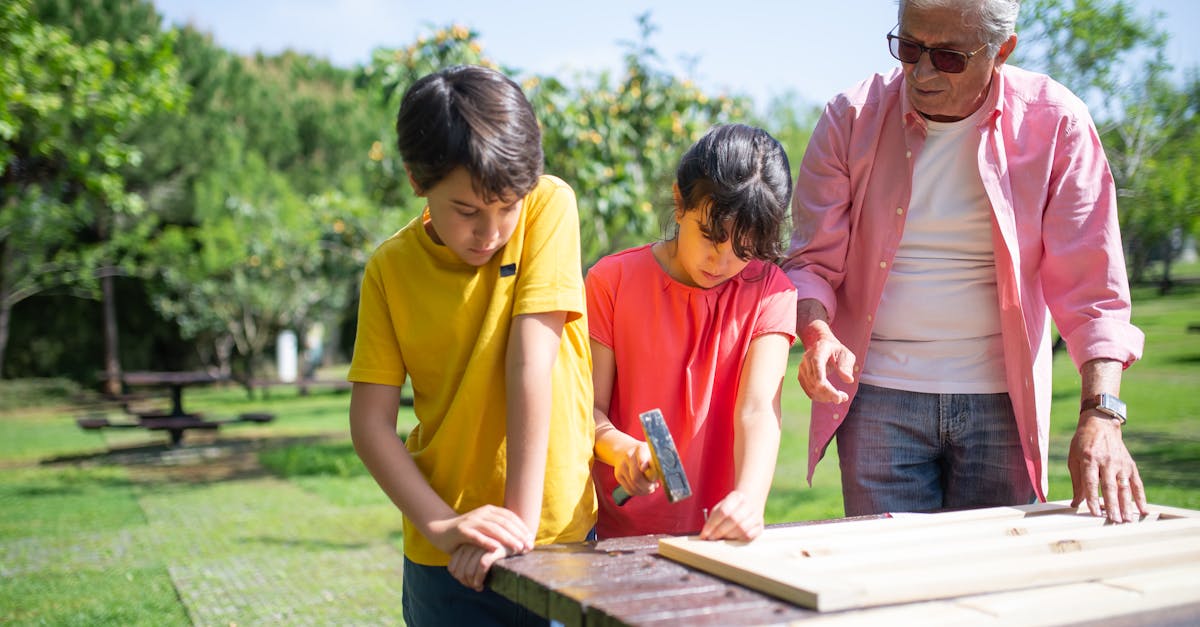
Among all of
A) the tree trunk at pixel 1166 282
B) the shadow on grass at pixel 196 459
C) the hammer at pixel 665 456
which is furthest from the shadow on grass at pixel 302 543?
the tree trunk at pixel 1166 282

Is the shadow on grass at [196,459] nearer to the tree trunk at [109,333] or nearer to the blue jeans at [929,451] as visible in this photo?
the blue jeans at [929,451]

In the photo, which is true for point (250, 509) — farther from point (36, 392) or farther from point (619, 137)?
point (36, 392)

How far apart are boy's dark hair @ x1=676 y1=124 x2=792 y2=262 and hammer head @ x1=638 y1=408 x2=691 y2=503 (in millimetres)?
501

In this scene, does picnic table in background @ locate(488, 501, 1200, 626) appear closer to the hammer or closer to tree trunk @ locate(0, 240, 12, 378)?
the hammer

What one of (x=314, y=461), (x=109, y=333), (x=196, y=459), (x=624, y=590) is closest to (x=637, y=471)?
(x=624, y=590)

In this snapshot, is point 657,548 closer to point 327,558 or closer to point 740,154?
point 740,154

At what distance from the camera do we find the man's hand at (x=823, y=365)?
2.19m

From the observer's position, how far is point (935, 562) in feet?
5.57

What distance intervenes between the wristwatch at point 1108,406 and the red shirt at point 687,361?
2.34ft

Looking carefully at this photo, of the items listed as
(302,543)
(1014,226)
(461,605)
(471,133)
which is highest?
(471,133)

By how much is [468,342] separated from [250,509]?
6852 mm

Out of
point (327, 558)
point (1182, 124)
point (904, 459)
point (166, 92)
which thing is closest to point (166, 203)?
point (166, 92)

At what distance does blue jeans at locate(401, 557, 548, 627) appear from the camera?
2.02 m

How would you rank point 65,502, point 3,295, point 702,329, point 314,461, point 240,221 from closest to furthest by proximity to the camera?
1. point 702,329
2. point 65,502
3. point 314,461
4. point 3,295
5. point 240,221
